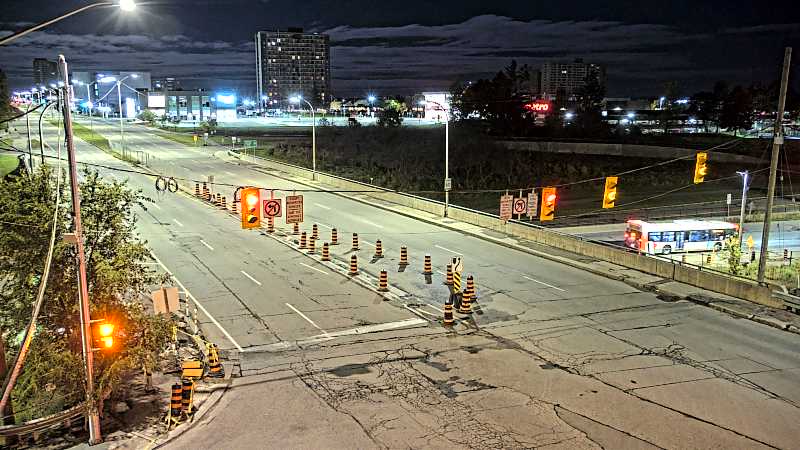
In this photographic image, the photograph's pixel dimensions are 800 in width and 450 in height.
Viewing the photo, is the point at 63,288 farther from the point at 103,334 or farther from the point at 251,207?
the point at 251,207

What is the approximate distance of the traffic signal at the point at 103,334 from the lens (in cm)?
1290

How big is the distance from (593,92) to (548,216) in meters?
113

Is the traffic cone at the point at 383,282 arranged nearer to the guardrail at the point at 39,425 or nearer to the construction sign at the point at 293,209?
the construction sign at the point at 293,209

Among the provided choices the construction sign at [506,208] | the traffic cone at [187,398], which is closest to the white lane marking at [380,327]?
the traffic cone at [187,398]

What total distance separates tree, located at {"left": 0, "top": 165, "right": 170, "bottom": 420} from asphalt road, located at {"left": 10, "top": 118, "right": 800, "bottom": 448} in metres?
4.12

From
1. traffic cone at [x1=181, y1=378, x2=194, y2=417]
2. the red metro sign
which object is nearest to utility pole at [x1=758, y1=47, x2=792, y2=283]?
traffic cone at [x1=181, y1=378, x2=194, y2=417]

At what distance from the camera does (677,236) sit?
114 ft

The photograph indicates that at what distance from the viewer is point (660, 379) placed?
53.7ft

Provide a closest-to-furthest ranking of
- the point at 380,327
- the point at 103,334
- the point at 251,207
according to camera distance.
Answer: the point at 103,334 < the point at 380,327 < the point at 251,207

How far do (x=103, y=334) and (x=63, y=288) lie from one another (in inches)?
64.8

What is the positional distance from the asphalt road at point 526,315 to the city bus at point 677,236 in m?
7.94

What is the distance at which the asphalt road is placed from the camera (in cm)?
1573

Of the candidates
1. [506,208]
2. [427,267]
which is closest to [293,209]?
[427,267]

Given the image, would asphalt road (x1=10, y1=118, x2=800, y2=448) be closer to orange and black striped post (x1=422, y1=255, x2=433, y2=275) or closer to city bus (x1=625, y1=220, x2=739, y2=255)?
orange and black striped post (x1=422, y1=255, x2=433, y2=275)
